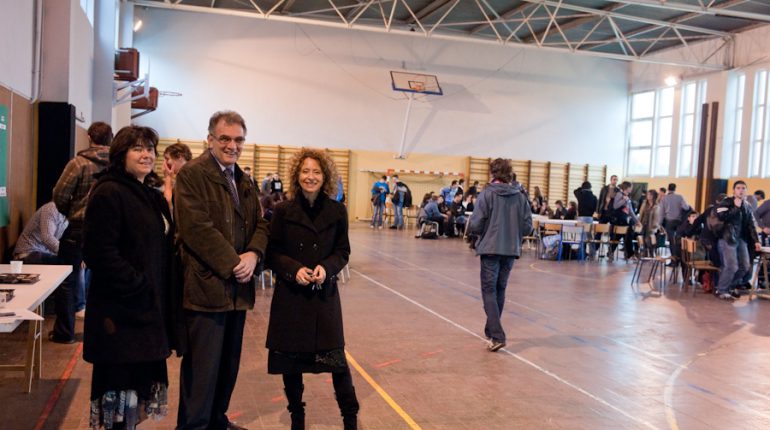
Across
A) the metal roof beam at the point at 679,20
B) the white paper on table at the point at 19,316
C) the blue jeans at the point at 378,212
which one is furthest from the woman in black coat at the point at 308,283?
the metal roof beam at the point at 679,20

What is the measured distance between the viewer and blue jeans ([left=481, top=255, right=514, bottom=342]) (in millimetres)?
5273

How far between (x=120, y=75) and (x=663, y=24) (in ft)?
47.6

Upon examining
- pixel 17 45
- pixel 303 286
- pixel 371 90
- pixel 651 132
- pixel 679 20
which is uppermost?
pixel 679 20

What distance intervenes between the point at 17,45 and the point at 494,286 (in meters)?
4.62

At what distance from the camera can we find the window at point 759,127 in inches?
733

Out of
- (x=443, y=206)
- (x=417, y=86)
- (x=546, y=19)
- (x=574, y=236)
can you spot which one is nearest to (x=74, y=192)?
(x=574, y=236)

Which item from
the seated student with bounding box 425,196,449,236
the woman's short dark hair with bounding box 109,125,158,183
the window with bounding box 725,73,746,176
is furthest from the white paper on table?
the window with bounding box 725,73,746,176

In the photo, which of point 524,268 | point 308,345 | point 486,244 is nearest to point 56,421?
point 308,345

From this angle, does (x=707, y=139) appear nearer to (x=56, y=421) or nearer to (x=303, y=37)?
(x=303, y=37)

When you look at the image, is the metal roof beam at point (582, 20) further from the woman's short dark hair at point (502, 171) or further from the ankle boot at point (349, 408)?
the ankle boot at point (349, 408)

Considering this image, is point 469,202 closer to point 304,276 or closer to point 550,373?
point 550,373

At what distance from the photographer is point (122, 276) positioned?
2.46 meters

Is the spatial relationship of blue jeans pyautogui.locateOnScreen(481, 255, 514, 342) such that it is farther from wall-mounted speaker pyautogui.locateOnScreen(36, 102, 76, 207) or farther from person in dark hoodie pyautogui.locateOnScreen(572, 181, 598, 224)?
person in dark hoodie pyautogui.locateOnScreen(572, 181, 598, 224)

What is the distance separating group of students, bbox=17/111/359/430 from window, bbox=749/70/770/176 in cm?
1904
